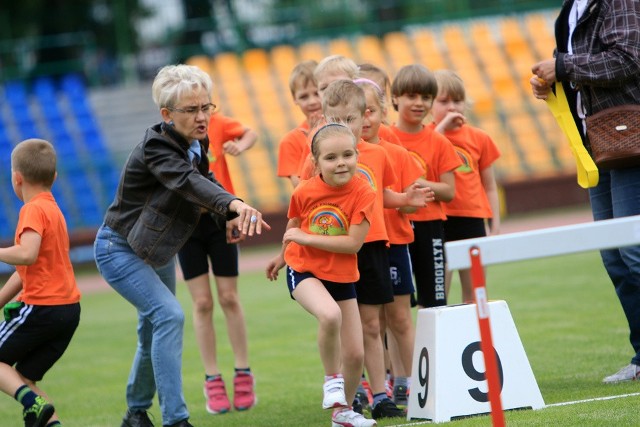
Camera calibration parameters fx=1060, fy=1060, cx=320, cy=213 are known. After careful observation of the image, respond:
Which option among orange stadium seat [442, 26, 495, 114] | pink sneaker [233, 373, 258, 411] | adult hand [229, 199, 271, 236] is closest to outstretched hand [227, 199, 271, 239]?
adult hand [229, 199, 271, 236]

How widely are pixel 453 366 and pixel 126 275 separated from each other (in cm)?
192

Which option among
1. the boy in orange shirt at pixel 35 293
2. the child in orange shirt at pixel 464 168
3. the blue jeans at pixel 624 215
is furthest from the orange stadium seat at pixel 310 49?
the boy in orange shirt at pixel 35 293

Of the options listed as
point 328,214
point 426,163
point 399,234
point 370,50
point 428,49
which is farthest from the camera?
point 428,49

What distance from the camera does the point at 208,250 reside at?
7594mm

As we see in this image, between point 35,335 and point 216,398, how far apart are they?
1724 millimetres

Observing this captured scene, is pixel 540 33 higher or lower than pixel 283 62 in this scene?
lower

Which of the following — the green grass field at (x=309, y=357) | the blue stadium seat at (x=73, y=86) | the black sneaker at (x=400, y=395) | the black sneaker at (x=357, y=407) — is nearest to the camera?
the green grass field at (x=309, y=357)

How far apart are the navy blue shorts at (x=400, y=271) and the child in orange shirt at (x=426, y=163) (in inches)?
15.5

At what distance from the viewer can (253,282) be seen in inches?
644

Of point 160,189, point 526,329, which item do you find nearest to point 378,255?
point 160,189

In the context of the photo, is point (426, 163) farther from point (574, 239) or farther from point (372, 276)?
point (574, 239)

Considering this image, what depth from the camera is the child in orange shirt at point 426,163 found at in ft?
22.9

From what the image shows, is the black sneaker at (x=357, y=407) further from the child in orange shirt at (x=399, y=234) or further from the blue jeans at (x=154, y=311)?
the blue jeans at (x=154, y=311)

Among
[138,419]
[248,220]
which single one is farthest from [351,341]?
[138,419]
